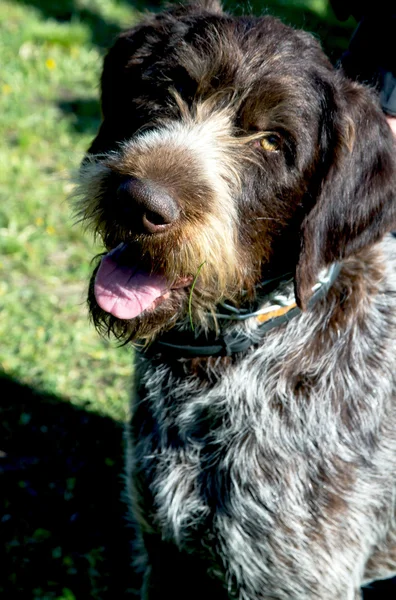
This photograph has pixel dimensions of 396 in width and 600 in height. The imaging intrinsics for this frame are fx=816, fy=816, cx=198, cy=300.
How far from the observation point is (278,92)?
271cm

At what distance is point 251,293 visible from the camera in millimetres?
2906

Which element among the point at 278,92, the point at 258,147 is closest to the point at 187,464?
the point at 258,147

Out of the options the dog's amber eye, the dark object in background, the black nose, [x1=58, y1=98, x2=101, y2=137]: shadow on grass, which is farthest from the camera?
[x1=58, y1=98, x2=101, y2=137]: shadow on grass

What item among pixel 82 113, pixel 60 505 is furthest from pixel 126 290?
pixel 82 113

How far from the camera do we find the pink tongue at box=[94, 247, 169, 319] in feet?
8.89

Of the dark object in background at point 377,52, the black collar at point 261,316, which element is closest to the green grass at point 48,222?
the black collar at point 261,316

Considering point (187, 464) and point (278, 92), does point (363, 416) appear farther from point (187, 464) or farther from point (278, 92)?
point (278, 92)

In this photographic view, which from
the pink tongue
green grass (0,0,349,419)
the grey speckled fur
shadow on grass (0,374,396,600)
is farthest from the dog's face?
shadow on grass (0,374,396,600)

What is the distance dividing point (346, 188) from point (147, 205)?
69cm

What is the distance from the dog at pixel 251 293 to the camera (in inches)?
106

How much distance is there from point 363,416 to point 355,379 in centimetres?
14

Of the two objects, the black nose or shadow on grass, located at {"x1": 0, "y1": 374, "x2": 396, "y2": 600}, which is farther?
shadow on grass, located at {"x1": 0, "y1": 374, "x2": 396, "y2": 600}

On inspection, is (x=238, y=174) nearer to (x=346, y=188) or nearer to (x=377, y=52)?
(x=346, y=188)

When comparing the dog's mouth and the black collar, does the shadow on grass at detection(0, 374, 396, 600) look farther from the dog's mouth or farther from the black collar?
the dog's mouth
